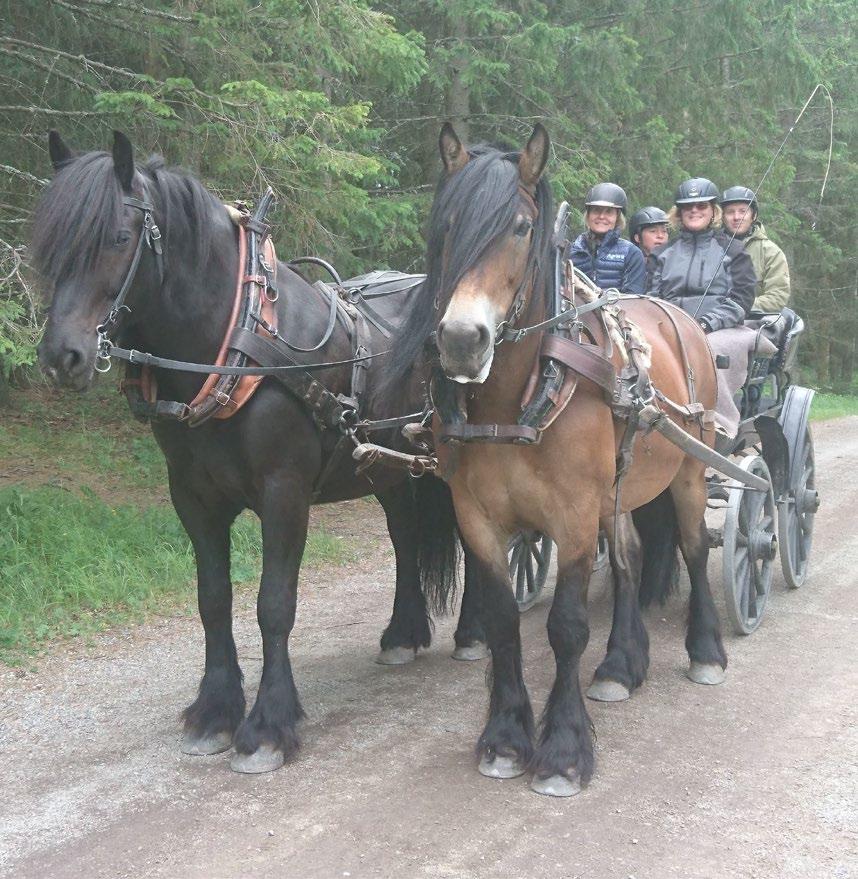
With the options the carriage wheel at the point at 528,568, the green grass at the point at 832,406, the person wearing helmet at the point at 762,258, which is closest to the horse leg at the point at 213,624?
the carriage wheel at the point at 528,568

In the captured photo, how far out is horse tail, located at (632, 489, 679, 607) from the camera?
552 centimetres

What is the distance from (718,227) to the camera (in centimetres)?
605

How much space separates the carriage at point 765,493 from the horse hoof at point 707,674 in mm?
659

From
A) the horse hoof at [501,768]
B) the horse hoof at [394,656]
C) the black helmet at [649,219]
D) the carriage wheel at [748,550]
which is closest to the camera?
the horse hoof at [501,768]

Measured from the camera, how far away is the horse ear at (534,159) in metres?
3.23

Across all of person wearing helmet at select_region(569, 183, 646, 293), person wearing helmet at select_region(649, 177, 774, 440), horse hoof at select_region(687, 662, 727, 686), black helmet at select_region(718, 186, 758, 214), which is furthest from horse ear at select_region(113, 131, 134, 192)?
black helmet at select_region(718, 186, 758, 214)

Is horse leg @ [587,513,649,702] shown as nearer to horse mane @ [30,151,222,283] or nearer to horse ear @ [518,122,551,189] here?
horse ear @ [518,122,551,189]

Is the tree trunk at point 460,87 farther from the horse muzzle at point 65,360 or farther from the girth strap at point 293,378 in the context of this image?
the horse muzzle at point 65,360

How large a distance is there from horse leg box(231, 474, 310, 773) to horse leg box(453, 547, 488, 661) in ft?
4.50

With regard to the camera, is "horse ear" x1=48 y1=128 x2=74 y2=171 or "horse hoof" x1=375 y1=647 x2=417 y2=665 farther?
"horse hoof" x1=375 y1=647 x2=417 y2=665

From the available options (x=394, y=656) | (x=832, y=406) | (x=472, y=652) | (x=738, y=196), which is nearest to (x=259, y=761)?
(x=394, y=656)

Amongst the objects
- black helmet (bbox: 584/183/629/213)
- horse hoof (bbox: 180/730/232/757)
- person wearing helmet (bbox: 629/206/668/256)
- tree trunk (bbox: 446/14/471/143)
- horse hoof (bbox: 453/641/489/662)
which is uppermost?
tree trunk (bbox: 446/14/471/143)

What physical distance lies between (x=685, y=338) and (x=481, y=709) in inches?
86.4

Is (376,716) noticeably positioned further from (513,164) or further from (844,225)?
(844,225)
